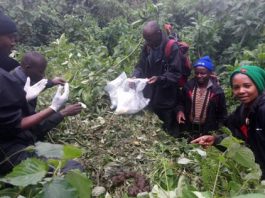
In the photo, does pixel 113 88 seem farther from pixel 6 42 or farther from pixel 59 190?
pixel 59 190

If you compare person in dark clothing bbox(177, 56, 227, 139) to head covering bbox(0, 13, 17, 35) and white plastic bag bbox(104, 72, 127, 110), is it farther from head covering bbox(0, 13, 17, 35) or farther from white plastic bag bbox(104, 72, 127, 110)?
head covering bbox(0, 13, 17, 35)

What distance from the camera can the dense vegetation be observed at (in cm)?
170

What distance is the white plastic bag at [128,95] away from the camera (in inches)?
146

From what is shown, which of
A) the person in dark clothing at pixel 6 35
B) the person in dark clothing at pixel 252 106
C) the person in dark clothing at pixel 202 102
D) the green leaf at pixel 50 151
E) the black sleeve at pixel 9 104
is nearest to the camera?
the green leaf at pixel 50 151

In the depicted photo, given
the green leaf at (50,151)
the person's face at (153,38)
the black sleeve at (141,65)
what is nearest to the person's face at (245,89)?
the person's face at (153,38)

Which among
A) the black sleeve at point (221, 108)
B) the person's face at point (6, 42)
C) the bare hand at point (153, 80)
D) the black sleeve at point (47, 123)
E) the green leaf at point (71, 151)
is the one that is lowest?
the black sleeve at point (221, 108)

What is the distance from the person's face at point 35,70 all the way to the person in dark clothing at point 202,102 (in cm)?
149

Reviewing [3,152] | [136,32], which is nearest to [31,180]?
[3,152]

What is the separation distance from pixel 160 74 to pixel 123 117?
639 mm

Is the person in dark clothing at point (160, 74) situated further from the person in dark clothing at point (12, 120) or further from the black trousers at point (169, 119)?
the person in dark clothing at point (12, 120)

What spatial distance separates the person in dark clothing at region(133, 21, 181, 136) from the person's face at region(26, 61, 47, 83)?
1177 millimetres

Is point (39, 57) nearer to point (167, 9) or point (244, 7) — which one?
point (244, 7)

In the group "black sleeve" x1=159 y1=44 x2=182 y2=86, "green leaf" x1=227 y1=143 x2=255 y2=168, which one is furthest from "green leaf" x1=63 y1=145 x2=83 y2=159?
"black sleeve" x1=159 y1=44 x2=182 y2=86

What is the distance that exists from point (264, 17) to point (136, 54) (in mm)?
1892
